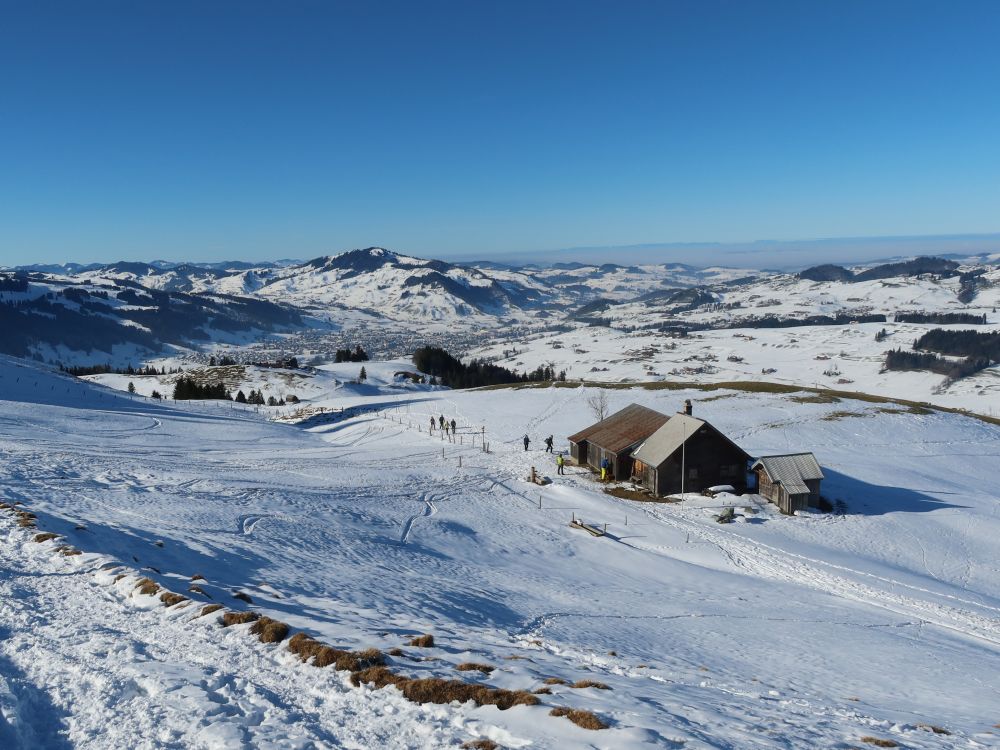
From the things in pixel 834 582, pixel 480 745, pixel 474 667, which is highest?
pixel 480 745

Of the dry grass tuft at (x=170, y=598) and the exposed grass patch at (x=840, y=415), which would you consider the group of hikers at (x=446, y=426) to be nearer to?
the exposed grass patch at (x=840, y=415)

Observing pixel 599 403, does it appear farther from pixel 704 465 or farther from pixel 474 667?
pixel 474 667

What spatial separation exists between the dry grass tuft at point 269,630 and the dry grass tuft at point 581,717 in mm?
6573

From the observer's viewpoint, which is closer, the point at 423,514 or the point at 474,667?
the point at 474,667

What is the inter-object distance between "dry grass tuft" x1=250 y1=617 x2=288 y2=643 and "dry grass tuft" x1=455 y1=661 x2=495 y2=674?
4.09m

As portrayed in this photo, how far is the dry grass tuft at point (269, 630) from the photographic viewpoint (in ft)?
43.5

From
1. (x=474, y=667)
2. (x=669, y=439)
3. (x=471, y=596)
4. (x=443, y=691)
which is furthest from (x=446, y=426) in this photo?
(x=443, y=691)

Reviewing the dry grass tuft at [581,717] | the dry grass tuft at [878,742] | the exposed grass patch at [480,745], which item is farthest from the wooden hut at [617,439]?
the exposed grass patch at [480,745]

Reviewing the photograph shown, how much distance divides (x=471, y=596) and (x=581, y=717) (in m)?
11.7

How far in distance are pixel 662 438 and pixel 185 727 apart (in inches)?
1591

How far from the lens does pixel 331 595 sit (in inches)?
741

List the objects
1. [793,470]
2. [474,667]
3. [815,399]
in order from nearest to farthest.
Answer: [474,667]
[793,470]
[815,399]

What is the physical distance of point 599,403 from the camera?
77125 mm

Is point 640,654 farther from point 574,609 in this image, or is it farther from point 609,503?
point 609,503
